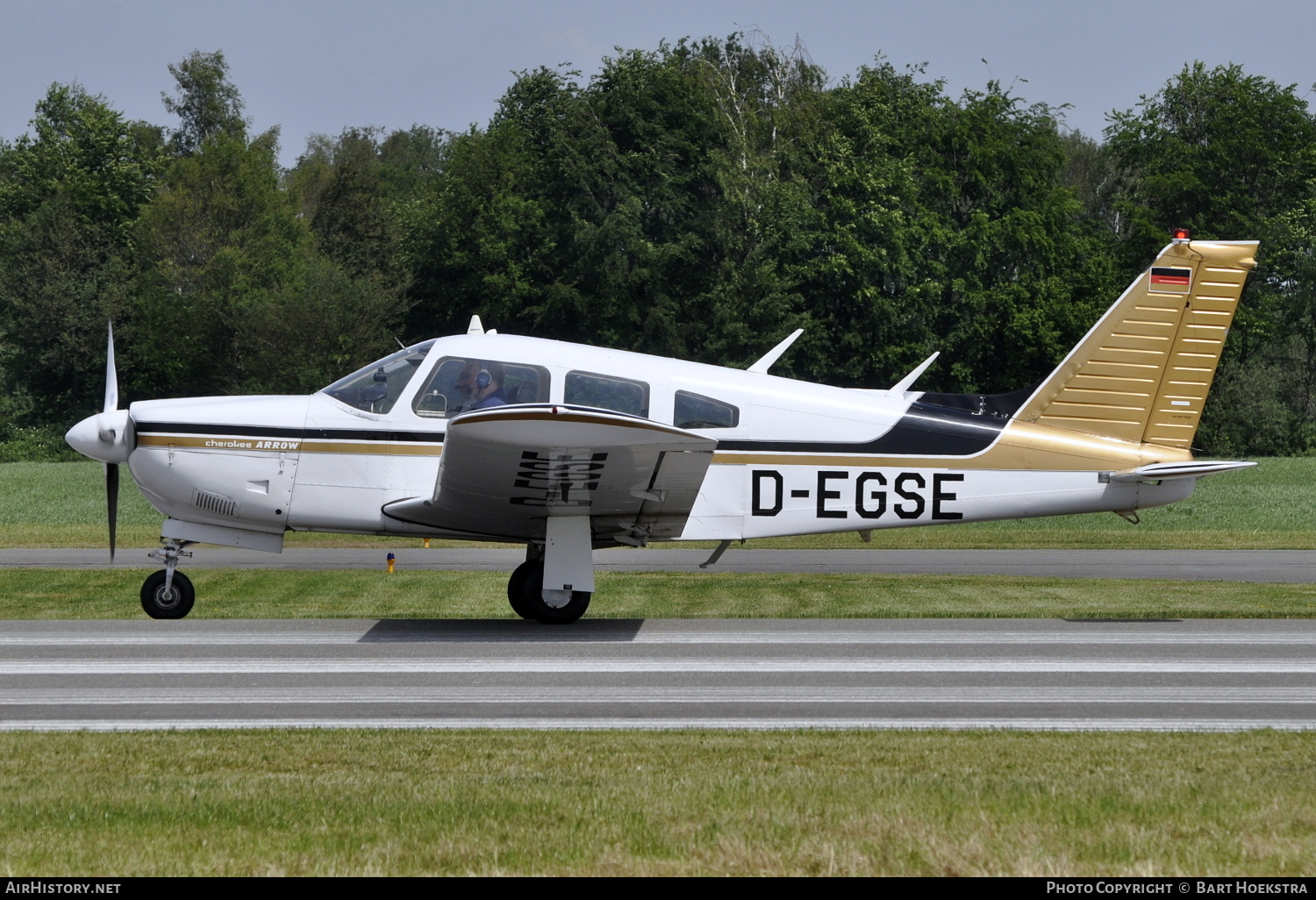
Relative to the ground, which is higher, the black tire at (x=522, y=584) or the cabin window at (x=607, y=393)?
the cabin window at (x=607, y=393)

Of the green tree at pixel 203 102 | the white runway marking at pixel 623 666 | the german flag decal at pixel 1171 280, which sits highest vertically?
the green tree at pixel 203 102

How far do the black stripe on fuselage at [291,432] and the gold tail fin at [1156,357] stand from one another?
541 cm

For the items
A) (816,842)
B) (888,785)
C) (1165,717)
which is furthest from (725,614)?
(816,842)

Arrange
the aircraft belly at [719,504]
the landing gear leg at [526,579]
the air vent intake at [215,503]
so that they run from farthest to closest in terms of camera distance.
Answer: the landing gear leg at [526,579] → the aircraft belly at [719,504] → the air vent intake at [215,503]

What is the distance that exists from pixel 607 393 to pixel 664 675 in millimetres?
2962

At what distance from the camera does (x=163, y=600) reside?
37.1ft

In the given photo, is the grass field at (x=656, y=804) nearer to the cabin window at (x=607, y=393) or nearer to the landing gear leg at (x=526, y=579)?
the cabin window at (x=607, y=393)

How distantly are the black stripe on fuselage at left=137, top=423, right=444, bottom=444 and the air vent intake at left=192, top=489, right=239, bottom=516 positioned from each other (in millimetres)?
529

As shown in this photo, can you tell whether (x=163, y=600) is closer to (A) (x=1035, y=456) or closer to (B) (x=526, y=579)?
(B) (x=526, y=579)

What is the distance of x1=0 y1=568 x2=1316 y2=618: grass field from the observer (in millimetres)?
12648

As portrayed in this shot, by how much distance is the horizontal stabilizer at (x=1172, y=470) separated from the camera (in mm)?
10773

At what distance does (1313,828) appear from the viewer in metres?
4.68

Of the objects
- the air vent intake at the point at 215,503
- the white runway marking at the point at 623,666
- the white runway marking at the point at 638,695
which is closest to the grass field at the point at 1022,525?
the air vent intake at the point at 215,503

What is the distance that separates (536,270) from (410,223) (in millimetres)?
12427
